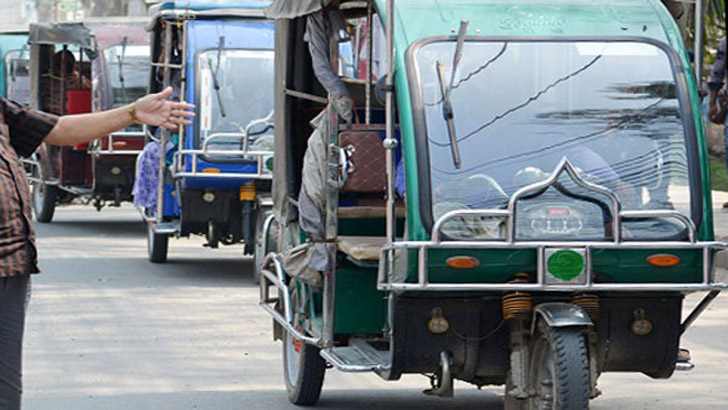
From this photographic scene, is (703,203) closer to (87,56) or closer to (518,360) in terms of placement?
(518,360)

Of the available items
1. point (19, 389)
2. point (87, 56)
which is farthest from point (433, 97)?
point (87, 56)

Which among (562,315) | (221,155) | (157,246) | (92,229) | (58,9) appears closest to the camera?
(562,315)

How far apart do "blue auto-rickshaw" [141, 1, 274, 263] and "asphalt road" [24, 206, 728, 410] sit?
1.96 feet

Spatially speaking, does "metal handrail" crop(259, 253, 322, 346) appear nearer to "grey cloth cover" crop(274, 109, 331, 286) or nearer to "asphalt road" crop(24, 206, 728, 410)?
"grey cloth cover" crop(274, 109, 331, 286)

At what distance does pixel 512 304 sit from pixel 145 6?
1274 inches

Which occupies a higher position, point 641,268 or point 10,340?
point 641,268

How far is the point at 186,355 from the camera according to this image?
33.4ft

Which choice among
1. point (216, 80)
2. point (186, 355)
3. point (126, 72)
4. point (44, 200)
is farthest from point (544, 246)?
point (44, 200)

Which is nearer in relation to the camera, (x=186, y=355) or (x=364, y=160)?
(x=364, y=160)

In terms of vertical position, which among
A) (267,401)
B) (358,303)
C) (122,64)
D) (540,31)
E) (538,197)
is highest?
(540,31)

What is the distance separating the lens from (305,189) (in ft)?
25.9

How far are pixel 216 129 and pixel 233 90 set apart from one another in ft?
1.45

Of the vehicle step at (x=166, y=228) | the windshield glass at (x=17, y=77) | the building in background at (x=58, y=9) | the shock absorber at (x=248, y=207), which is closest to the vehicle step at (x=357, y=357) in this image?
the shock absorber at (x=248, y=207)

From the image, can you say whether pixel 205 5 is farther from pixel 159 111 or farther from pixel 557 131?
pixel 159 111
